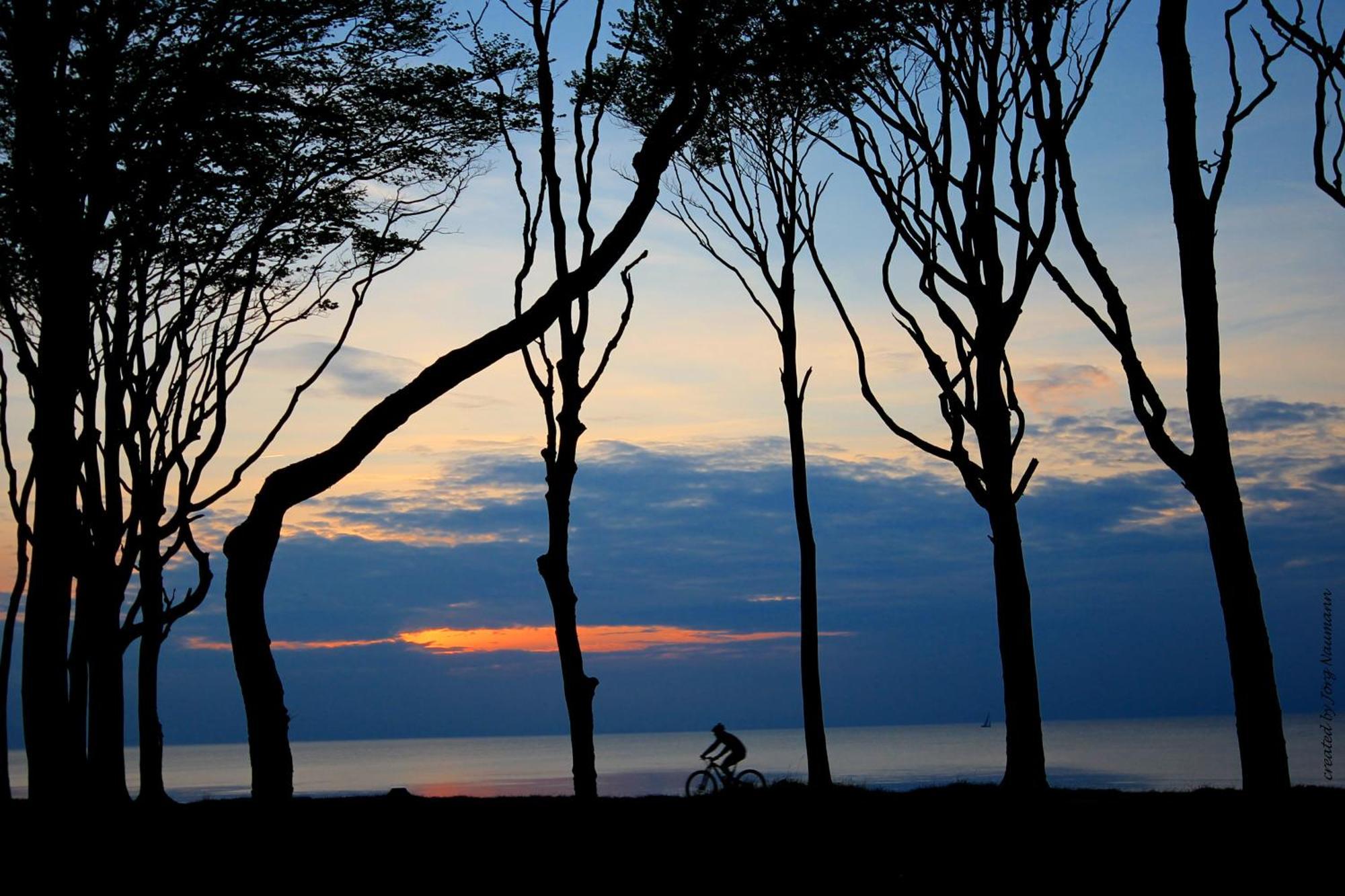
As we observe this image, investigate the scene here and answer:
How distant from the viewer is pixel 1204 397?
946 centimetres

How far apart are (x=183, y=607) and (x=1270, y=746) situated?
12.7m

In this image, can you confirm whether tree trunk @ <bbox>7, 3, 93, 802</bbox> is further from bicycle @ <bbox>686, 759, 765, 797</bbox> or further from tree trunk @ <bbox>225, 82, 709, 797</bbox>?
bicycle @ <bbox>686, 759, 765, 797</bbox>

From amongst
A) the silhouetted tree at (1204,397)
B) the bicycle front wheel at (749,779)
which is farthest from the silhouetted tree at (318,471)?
the bicycle front wheel at (749,779)

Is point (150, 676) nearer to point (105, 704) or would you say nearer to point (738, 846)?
point (105, 704)

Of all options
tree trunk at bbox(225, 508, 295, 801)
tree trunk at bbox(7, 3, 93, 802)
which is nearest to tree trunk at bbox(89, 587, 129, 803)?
tree trunk at bbox(7, 3, 93, 802)

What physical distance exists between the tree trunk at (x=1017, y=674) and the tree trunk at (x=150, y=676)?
10578 mm

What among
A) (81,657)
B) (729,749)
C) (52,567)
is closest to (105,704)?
(81,657)

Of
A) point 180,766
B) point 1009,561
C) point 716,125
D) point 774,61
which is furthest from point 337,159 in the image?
point 180,766

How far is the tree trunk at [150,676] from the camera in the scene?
16.2 m

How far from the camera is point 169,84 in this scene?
11.8 metres

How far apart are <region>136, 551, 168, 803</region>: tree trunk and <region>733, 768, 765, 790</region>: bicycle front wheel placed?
7.74 meters

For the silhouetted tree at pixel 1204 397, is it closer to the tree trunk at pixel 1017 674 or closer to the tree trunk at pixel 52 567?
the tree trunk at pixel 1017 674

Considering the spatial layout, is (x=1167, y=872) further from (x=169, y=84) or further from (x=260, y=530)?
(x=169, y=84)

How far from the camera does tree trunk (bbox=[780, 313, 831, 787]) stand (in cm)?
1583
